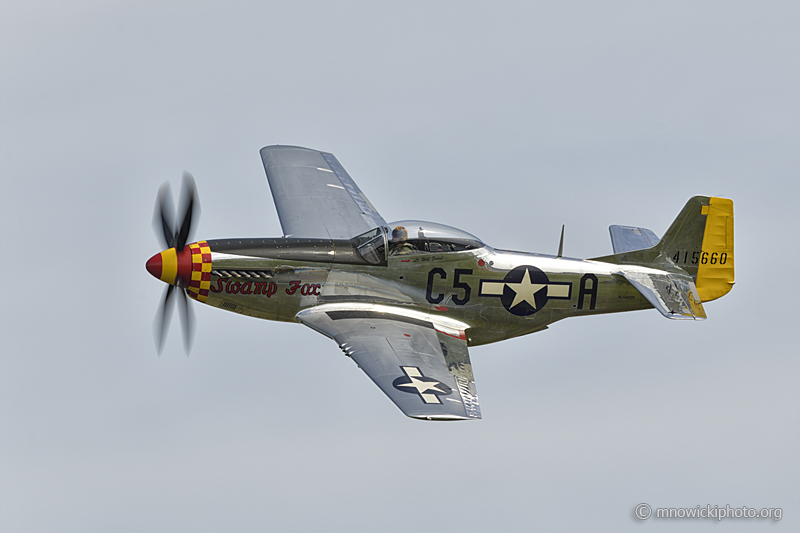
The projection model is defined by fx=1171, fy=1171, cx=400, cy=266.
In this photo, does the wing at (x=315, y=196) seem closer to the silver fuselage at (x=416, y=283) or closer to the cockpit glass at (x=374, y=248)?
the cockpit glass at (x=374, y=248)

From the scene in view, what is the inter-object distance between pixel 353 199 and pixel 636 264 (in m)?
5.71

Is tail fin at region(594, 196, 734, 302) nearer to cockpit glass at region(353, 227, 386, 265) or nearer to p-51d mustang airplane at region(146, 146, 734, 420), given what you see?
p-51d mustang airplane at region(146, 146, 734, 420)

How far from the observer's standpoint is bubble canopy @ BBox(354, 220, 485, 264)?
20.0 meters

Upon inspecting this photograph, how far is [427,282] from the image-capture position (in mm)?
20109

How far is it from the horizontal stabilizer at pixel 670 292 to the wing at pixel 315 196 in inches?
202

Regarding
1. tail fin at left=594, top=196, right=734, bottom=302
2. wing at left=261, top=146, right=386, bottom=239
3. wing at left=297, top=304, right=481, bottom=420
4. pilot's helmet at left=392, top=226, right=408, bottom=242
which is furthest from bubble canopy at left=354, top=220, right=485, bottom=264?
tail fin at left=594, top=196, right=734, bottom=302

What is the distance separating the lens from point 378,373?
715 inches

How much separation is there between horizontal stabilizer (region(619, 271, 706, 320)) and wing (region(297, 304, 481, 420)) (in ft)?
11.2

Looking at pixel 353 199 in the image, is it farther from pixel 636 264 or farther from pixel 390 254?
pixel 636 264

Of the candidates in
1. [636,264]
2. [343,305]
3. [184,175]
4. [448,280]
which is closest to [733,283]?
[636,264]

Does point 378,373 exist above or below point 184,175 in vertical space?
below

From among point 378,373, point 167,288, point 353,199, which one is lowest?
point 378,373

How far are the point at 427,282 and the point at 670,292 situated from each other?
4.40 m

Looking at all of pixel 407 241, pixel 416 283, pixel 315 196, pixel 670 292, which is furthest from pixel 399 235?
pixel 670 292
